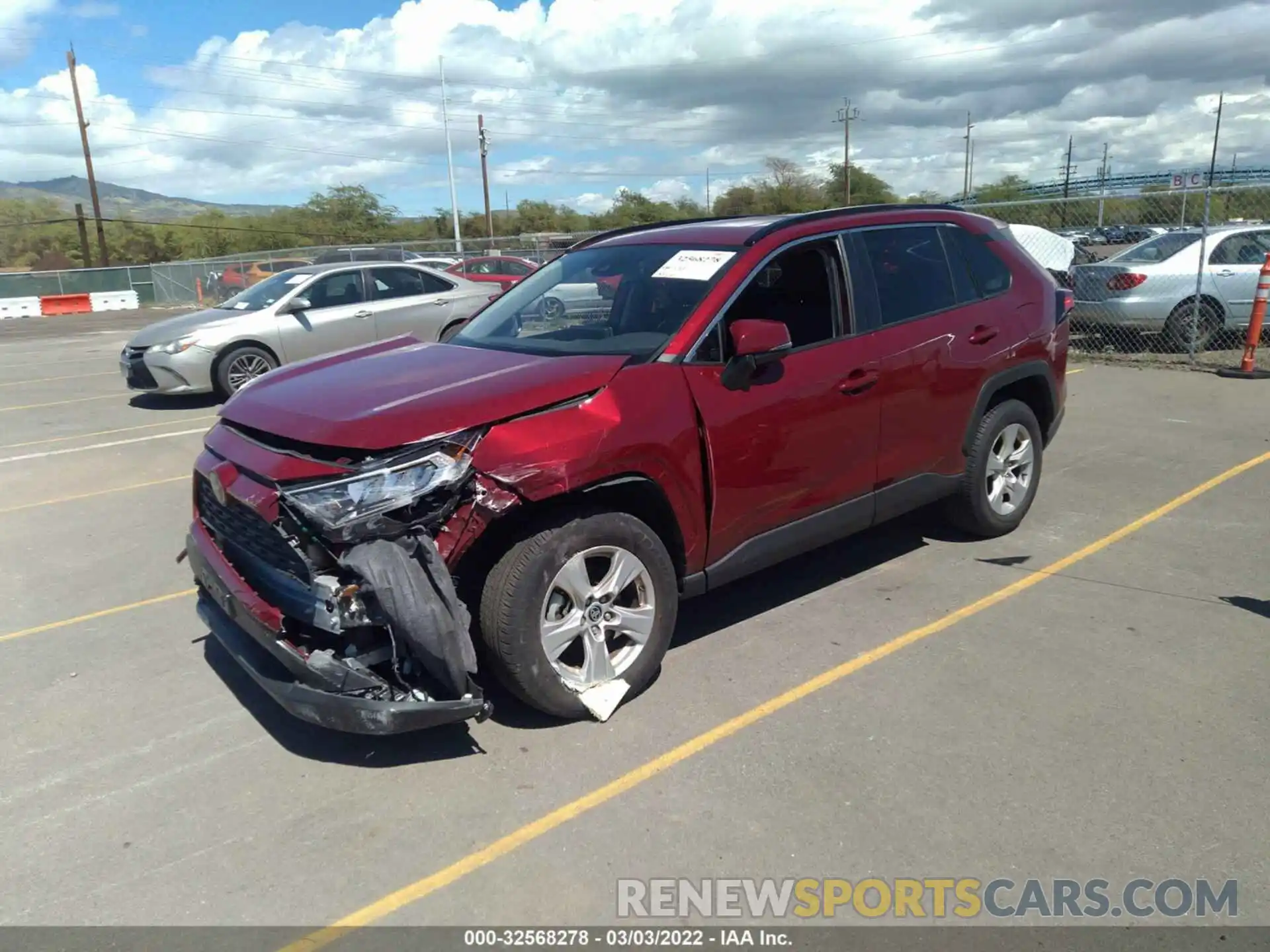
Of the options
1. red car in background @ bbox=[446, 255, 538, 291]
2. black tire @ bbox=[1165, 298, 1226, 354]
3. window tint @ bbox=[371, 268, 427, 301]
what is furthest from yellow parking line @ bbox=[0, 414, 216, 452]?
black tire @ bbox=[1165, 298, 1226, 354]

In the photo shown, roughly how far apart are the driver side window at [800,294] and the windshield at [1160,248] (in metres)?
9.36

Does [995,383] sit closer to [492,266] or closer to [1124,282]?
[1124,282]

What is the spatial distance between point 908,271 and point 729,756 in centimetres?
283

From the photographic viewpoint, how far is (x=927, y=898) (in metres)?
2.78

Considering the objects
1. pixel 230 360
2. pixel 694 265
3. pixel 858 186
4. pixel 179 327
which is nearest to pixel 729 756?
pixel 694 265

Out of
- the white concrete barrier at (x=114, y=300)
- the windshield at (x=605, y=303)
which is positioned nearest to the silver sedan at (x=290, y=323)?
the windshield at (x=605, y=303)

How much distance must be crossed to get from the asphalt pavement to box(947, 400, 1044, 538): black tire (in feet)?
0.70

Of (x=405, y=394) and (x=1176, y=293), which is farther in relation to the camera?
(x=1176, y=293)

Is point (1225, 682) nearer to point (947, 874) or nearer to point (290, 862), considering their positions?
point (947, 874)

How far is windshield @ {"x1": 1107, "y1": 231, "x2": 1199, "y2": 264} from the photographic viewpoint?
1194 centimetres

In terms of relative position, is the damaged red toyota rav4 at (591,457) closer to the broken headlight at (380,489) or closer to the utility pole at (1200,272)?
the broken headlight at (380,489)

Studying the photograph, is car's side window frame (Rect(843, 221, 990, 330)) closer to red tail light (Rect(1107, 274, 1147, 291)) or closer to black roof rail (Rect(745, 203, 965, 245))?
black roof rail (Rect(745, 203, 965, 245))

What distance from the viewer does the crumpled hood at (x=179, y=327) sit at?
11.2 m

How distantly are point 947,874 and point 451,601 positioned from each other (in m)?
1.77
